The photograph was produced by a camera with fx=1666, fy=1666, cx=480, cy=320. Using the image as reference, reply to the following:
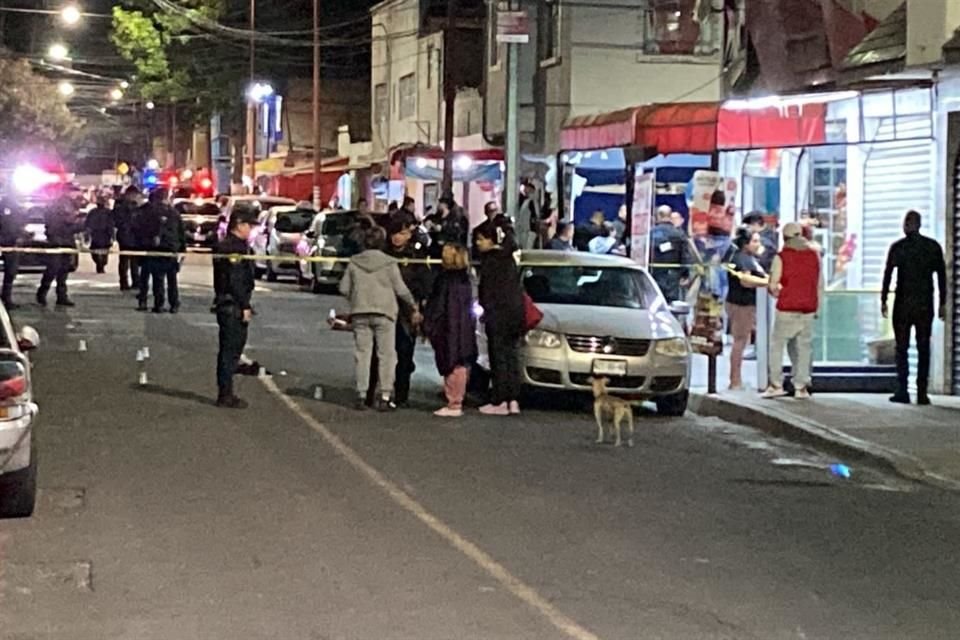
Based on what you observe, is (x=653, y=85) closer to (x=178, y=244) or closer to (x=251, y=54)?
(x=178, y=244)

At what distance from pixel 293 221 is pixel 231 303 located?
68.1 ft

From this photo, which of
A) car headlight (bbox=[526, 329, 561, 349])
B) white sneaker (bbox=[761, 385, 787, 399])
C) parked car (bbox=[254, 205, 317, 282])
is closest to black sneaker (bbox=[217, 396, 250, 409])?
car headlight (bbox=[526, 329, 561, 349])

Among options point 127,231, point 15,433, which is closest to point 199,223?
point 127,231

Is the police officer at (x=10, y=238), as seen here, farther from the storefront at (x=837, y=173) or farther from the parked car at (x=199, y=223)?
the parked car at (x=199, y=223)

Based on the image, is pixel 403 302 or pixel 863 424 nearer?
pixel 863 424

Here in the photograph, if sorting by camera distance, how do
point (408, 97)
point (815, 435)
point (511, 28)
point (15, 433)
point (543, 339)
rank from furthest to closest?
1. point (408, 97)
2. point (511, 28)
3. point (543, 339)
4. point (815, 435)
5. point (15, 433)

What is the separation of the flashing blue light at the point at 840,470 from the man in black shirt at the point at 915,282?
3.35 m

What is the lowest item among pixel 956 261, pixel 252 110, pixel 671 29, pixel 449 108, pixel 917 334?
pixel 917 334

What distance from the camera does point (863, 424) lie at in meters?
14.9

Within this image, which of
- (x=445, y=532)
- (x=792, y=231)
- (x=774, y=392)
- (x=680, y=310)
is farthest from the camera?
(x=680, y=310)

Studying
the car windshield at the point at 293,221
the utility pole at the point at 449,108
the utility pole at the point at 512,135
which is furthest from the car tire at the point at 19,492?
the car windshield at the point at 293,221

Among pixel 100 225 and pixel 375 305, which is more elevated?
pixel 100 225

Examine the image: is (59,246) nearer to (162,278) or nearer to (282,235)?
(162,278)

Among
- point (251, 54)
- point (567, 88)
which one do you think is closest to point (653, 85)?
point (567, 88)
